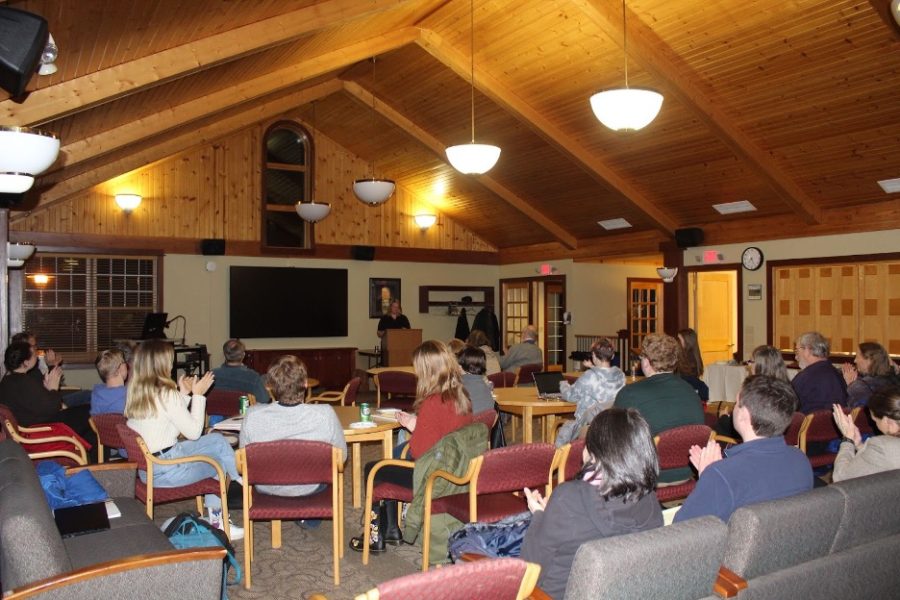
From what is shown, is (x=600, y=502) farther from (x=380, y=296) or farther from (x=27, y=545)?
(x=380, y=296)

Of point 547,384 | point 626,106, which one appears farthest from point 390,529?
point 626,106

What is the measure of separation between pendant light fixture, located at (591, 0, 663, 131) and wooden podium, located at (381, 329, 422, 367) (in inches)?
266

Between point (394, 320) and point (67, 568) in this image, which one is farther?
point (394, 320)

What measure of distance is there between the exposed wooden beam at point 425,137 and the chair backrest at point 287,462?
846 cm

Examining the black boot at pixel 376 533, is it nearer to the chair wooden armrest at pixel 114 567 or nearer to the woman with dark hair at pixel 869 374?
the chair wooden armrest at pixel 114 567

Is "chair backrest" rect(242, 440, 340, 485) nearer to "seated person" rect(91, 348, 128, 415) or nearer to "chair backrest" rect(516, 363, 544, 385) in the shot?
"seated person" rect(91, 348, 128, 415)

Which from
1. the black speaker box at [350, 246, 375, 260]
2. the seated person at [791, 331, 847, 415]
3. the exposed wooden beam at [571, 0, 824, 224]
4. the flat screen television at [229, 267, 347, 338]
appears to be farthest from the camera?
the black speaker box at [350, 246, 375, 260]

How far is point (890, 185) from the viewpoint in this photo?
856cm

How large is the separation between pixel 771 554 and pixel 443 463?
5.79 ft

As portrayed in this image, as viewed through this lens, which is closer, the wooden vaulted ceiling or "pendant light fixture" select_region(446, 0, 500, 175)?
the wooden vaulted ceiling

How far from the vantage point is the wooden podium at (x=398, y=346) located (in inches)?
483

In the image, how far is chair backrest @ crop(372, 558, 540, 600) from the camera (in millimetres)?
1773

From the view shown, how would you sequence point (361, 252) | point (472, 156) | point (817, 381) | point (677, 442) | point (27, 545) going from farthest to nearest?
point (361, 252)
point (472, 156)
point (817, 381)
point (677, 442)
point (27, 545)

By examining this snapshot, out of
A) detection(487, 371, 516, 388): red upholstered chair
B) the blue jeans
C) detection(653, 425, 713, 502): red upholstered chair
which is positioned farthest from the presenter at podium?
detection(653, 425, 713, 502): red upholstered chair
